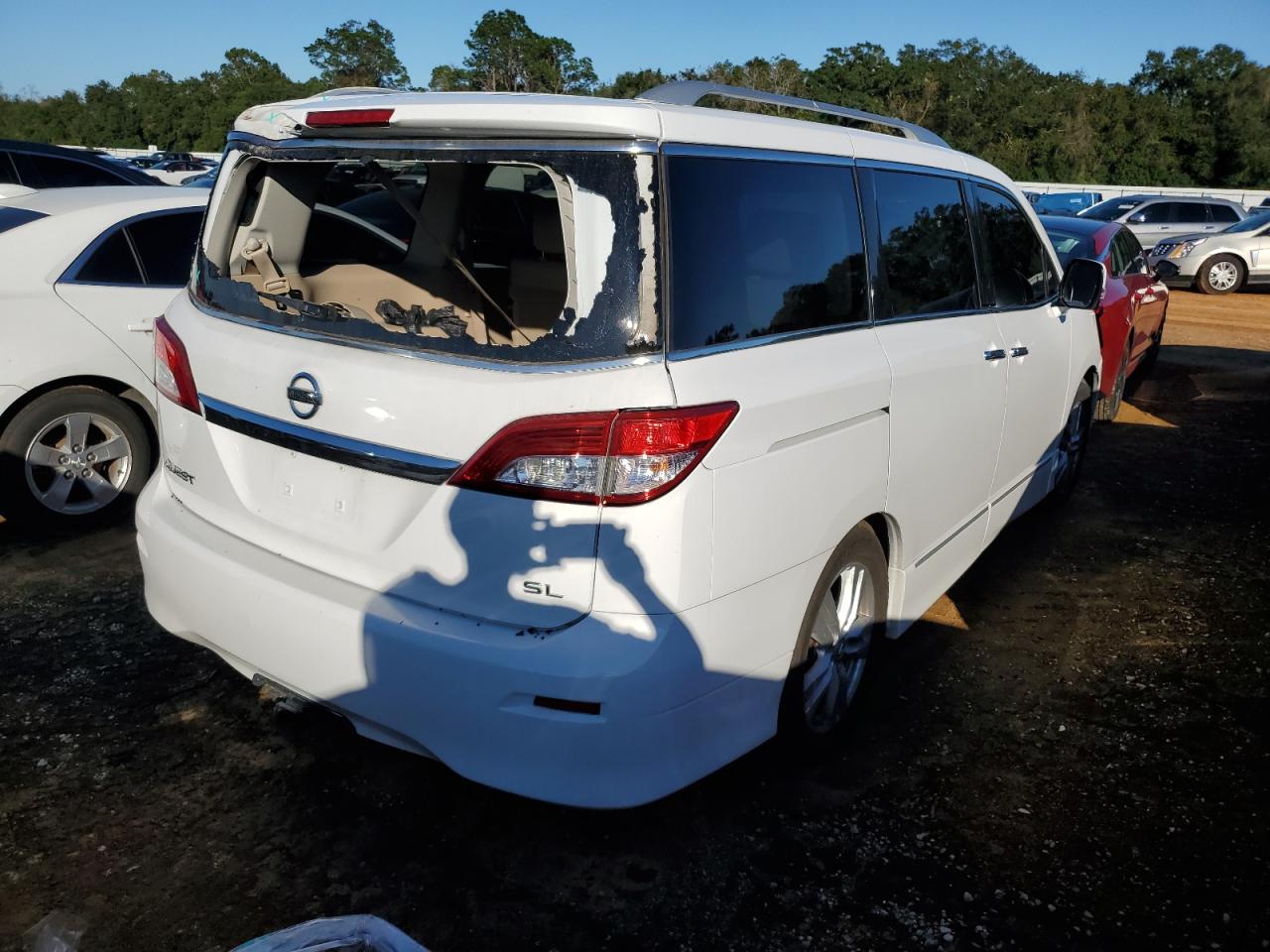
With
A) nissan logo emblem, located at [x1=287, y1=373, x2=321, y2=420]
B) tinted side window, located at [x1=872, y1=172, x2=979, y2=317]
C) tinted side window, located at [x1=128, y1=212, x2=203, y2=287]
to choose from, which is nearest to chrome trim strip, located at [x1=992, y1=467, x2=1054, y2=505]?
tinted side window, located at [x1=872, y1=172, x2=979, y2=317]

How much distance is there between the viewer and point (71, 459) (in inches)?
196

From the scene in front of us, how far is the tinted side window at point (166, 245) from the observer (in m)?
5.27

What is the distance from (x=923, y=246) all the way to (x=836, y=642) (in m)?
1.47

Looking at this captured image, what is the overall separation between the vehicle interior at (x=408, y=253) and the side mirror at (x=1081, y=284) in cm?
268

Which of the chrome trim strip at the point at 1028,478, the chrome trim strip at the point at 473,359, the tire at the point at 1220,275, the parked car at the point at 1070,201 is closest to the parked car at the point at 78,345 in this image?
the chrome trim strip at the point at 473,359

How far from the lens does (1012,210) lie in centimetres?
A: 460

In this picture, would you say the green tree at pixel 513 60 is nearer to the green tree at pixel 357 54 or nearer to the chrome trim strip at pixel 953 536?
the green tree at pixel 357 54

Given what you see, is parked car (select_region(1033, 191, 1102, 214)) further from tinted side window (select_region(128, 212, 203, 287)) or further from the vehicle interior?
the vehicle interior

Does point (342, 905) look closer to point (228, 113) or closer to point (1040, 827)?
point (1040, 827)

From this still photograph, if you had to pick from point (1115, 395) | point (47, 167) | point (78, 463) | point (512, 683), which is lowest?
point (1115, 395)

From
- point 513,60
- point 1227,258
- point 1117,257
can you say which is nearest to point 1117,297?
point 1117,257

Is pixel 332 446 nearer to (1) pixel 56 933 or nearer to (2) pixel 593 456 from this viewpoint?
(2) pixel 593 456

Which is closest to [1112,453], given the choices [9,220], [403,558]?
[403,558]

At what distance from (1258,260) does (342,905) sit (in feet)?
67.2
